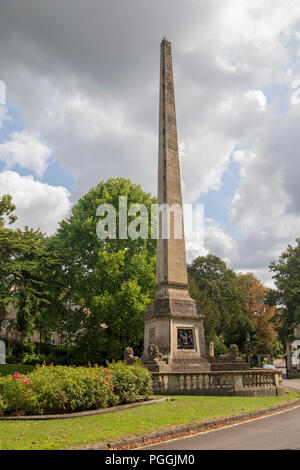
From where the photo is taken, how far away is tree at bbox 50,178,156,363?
3080 cm

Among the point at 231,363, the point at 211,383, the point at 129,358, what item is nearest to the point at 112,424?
the point at 211,383

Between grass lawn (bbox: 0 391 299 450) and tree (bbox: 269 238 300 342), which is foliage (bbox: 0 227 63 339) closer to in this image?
grass lawn (bbox: 0 391 299 450)

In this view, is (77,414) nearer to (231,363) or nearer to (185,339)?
(185,339)

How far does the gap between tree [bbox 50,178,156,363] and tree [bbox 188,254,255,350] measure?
19.6 metres

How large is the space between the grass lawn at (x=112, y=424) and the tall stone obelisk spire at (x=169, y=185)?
882 cm

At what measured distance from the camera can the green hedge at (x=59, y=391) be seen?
452 inches

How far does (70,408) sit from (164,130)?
59.0ft

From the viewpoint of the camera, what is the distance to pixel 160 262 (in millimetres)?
22578

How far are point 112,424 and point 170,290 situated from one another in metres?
12.3

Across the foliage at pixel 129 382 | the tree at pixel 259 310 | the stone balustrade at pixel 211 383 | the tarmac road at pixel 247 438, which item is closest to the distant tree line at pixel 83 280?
the stone balustrade at pixel 211 383

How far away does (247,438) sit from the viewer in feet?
27.9

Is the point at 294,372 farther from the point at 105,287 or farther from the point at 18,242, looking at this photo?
the point at 18,242
